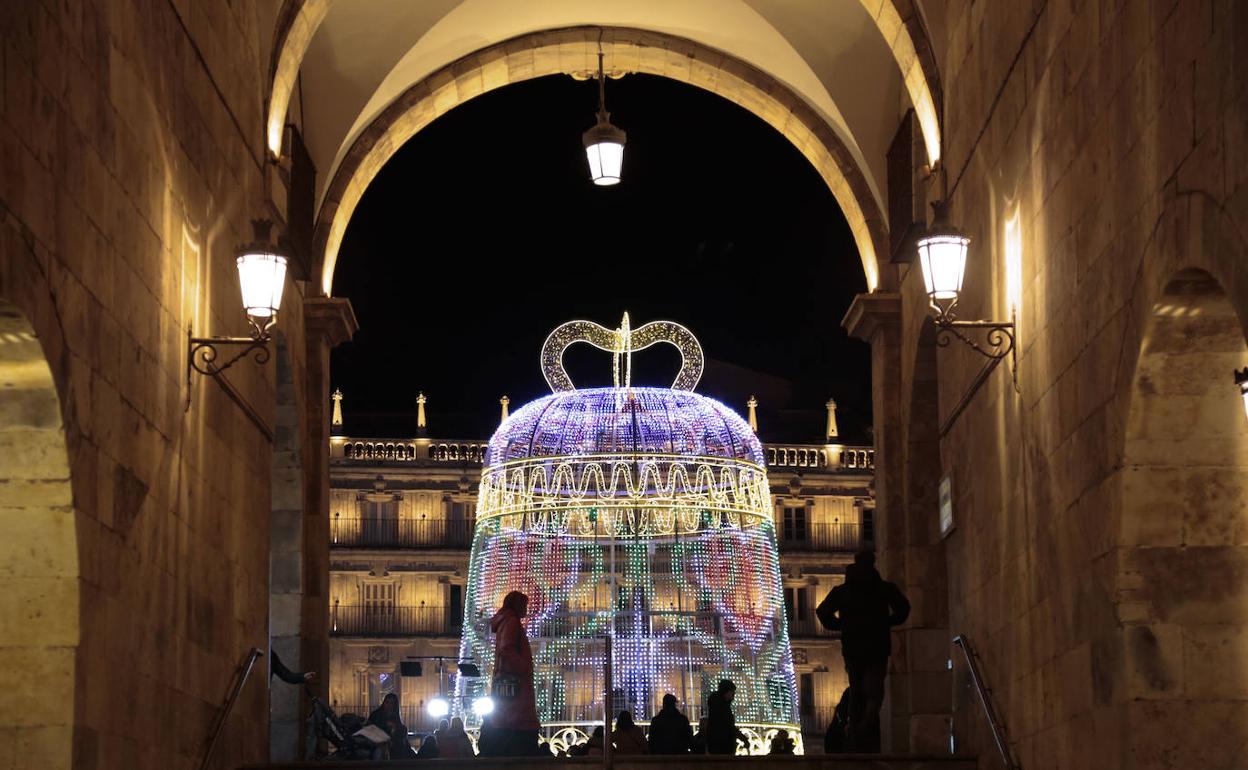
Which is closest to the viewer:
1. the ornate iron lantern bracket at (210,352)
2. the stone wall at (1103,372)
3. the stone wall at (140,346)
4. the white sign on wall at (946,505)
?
the stone wall at (1103,372)

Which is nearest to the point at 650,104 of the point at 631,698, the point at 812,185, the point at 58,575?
the point at 812,185

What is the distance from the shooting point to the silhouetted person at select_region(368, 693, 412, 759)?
1628cm

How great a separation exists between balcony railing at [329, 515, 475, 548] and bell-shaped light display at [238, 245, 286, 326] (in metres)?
44.1

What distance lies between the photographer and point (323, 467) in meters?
17.8

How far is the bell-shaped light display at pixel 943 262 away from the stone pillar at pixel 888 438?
585 centimetres

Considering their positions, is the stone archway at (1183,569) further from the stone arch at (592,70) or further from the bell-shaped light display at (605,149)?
the stone arch at (592,70)

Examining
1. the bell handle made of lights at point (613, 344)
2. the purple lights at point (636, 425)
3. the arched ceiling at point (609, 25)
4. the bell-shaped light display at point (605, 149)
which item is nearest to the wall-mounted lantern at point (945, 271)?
the bell-shaped light display at point (605, 149)

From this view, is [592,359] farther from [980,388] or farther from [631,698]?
[980,388]

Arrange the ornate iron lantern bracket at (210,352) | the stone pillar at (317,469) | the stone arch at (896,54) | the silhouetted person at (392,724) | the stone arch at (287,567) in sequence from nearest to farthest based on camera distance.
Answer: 1. the ornate iron lantern bracket at (210,352)
2. the stone arch at (896,54)
3. the silhouetted person at (392,724)
4. the stone arch at (287,567)
5. the stone pillar at (317,469)

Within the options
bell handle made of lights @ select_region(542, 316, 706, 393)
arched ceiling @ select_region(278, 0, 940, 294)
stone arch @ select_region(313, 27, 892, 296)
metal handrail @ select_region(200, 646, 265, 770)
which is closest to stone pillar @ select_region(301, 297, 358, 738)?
stone arch @ select_region(313, 27, 892, 296)

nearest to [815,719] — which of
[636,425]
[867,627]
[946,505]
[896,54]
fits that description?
[636,425]

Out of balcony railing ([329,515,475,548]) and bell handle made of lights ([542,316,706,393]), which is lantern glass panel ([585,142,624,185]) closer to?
bell handle made of lights ([542,316,706,393])

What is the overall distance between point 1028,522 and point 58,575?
4.87 m

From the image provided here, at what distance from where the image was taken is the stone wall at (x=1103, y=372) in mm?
7539
